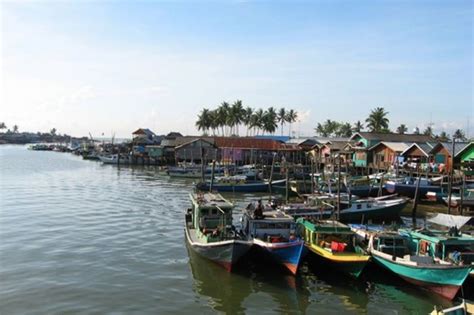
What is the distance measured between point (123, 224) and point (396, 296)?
20.7 m

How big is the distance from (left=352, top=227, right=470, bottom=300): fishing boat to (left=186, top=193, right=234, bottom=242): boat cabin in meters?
7.40

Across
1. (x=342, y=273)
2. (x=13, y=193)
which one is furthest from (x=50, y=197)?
(x=342, y=273)

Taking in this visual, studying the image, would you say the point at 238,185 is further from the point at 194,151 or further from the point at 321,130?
the point at 321,130

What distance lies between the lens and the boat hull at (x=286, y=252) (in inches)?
848

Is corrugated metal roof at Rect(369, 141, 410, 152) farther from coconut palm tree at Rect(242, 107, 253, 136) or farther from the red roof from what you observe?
coconut palm tree at Rect(242, 107, 253, 136)

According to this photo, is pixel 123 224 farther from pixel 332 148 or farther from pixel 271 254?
pixel 332 148

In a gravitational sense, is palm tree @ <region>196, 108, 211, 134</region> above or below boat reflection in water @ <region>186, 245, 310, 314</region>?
above

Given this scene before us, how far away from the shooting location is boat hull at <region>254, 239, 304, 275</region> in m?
21.5

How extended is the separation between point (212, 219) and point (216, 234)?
6.13ft

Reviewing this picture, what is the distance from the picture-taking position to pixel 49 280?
2166 centimetres

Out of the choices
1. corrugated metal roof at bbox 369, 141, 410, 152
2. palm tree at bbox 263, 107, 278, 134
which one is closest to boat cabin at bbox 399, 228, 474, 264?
corrugated metal roof at bbox 369, 141, 410, 152

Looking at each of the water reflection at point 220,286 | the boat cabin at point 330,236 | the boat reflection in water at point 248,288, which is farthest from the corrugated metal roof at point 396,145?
the water reflection at point 220,286

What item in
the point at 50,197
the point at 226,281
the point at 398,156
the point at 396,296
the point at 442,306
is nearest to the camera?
the point at 442,306

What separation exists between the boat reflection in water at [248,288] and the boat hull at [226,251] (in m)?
0.55
